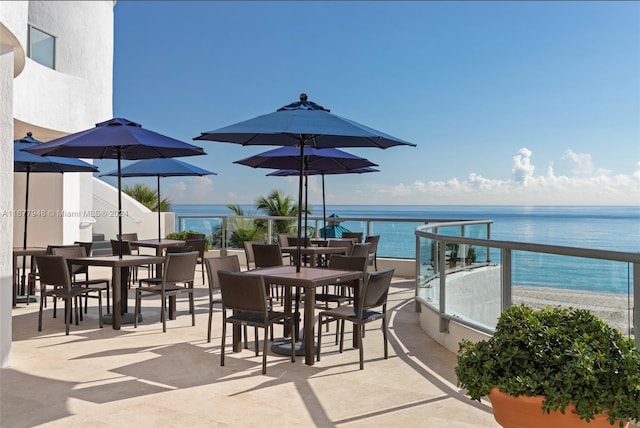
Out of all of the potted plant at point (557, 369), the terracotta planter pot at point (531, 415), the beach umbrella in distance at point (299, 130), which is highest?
the beach umbrella in distance at point (299, 130)

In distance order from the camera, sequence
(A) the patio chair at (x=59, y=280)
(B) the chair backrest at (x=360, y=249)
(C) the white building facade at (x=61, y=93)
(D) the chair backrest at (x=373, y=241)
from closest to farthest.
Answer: (A) the patio chair at (x=59, y=280)
(B) the chair backrest at (x=360, y=249)
(D) the chair backrest at (x=373, y=241)
(C) the white building facade at (x=61, y=93)

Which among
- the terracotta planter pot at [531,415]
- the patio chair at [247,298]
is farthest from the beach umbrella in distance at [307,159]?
the terracotta planter pot at [531,415]

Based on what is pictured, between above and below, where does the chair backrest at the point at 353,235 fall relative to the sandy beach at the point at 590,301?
above

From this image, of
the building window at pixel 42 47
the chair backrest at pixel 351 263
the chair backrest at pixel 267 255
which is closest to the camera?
the chair backrest at pixel 351 263

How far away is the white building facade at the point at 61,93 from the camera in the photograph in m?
12.0

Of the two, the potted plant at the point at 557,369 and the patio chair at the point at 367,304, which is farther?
the patio chair at the point at 367,304

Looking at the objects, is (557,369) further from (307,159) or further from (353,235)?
(353,235)

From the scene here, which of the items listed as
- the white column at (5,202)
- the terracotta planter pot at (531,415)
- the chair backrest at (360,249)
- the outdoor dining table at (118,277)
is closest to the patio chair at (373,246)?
the chair backrest at (360,249)

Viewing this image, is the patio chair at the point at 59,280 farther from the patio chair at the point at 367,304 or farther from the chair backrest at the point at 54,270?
the patio chair at the point at 367,304

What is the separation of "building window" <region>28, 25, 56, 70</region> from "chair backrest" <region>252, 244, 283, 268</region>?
711cm

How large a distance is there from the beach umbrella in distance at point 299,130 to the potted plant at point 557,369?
10.1 ft

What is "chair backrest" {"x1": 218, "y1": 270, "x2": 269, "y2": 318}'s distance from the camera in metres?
5.38

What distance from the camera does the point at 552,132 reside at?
74.3 m

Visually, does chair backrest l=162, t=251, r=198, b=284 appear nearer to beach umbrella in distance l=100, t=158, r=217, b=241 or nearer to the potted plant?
beach umbrella in distance l=100, t=158, r=217, b=241
